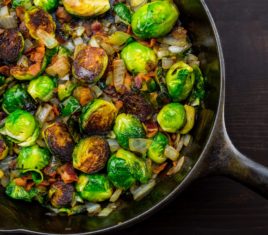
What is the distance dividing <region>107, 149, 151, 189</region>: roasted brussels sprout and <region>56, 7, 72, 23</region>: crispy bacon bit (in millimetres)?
731

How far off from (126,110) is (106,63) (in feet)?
0.82

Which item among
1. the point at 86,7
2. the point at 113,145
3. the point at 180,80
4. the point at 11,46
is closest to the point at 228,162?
the point at 180,80

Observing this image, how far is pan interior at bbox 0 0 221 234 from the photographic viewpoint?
234 cm

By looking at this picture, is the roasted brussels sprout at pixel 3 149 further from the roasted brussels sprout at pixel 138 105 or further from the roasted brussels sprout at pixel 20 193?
the roasted brussels sprout at pixel 138 105

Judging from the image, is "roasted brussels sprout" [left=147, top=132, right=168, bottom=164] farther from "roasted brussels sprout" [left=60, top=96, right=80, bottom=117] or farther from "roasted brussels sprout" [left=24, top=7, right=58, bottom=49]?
"roasted brussels sprout" [left=24, top=7, right=58, bottom=49]

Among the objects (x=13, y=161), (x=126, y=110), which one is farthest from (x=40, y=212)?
(x=126, y=110)

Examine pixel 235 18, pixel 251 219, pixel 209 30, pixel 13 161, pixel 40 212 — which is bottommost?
pixel 251 219

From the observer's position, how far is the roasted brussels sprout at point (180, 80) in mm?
2465

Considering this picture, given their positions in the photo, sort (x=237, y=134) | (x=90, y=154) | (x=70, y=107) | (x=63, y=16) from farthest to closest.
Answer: (x=237, y=134) → (x=63, y=16) → (x=70, y=107) → (x=90, y=154)

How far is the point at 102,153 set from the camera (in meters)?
2.47

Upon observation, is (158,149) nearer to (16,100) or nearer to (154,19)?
(154,19)

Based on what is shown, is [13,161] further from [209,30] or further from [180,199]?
[209,30]

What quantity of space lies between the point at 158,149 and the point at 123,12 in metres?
0.72

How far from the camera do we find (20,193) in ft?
8.23
